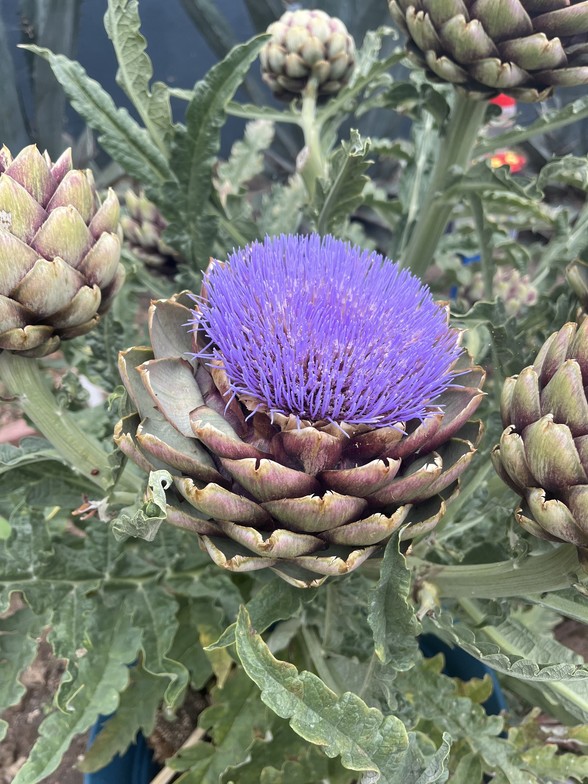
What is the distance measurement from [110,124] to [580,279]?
0.55 meters

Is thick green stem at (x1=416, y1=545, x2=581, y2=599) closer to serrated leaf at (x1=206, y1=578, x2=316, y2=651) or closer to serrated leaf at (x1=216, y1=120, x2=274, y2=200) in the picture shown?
serrated leaf at (x1=206, y1=578, x2=316, y2=651)

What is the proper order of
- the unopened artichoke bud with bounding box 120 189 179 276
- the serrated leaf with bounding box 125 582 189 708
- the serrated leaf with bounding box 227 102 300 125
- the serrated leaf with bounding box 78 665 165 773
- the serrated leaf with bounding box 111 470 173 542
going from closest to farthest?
the serrated leaf with bounding box 111 470 173 542 < the serrated leaf with bounding box 125 582 189 708 < the serrated leaf with bounding box 78 665 165 773 < the serrated leaf with bounding box 227 102 300 125 < the unopened artichoke bud with bounding box 120 189 179 276

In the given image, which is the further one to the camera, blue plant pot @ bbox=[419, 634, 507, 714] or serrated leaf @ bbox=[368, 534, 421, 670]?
blue plant pot @ bbox=[419, 634, 507, 714]

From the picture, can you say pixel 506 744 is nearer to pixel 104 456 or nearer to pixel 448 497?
pixel 448 497

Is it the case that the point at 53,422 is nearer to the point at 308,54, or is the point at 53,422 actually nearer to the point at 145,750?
the point at 145,750

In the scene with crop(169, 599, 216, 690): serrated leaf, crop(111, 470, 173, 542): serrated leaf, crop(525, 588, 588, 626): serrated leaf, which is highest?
crop(111, 470, 173, 542): serrated leaf

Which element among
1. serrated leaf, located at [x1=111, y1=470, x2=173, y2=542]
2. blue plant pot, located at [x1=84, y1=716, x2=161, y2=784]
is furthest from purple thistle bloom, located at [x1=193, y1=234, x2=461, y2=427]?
blue plant pot, located at [x1=84, y1=716, x2=161, y2=784]

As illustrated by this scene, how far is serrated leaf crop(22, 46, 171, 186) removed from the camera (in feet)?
2.38

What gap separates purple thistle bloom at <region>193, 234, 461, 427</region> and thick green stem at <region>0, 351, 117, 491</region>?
0.16 metres

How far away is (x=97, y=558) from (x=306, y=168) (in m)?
0.59

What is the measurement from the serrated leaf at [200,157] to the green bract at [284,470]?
1.03 feet

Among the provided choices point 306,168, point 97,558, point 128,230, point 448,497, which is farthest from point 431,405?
point 128,230

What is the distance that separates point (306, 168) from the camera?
3.02 ft

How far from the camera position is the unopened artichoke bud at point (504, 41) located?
2.04 ft
